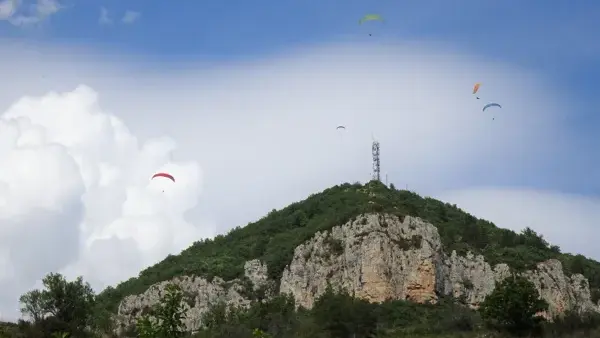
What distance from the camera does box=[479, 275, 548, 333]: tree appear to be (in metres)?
74.0

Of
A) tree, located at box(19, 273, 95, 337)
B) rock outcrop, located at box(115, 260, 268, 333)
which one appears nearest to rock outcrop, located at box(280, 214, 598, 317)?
rock outcrop, located at box(115, 260, 268, 333)

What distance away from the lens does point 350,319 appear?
7350cm

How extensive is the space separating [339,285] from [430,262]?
1131 centimetres

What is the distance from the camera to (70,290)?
224 ft

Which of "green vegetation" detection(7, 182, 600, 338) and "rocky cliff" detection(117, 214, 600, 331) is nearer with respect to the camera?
"green vegetation" detection(7, 182, 600, 338)

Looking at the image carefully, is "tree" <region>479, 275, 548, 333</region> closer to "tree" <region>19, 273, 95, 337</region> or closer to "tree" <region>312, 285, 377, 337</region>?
"tree" <region>312, 285, 377, 337</region>

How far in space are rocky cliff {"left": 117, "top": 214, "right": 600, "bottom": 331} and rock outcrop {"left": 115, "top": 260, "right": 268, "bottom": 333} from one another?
130 mm

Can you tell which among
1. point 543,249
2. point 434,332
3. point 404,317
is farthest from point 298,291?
point 543,249

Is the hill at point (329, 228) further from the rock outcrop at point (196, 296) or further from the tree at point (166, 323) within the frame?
the tree at point (166, 323)

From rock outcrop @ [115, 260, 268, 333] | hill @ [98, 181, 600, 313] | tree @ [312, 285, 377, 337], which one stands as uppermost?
hill @ [98, 181, 600, 313]

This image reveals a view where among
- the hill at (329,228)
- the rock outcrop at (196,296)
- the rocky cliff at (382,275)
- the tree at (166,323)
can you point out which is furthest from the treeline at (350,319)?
the tree at (166,323)

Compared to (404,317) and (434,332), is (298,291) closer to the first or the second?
(404,317)

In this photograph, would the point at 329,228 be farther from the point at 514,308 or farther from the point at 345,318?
the point at 514,308

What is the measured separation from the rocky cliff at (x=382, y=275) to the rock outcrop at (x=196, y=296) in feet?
0.43
